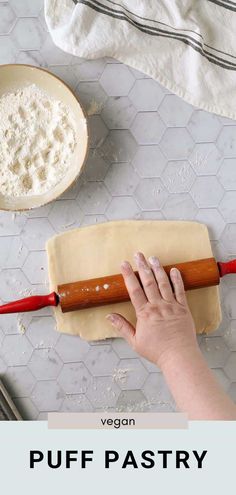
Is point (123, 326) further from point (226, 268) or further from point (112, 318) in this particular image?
point (226, 268)

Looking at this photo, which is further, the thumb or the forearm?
the thumb

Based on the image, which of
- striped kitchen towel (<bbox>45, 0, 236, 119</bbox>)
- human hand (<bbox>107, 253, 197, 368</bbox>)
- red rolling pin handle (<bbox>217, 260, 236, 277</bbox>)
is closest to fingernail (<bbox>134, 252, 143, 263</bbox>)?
human hand (<bbox>107, 253, 197, 368</bbox>)

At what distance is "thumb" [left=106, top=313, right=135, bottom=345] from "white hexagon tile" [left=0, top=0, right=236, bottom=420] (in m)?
0.05

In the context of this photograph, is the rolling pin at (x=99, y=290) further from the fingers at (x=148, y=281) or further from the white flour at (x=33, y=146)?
the white flour at (x=33, y=146)

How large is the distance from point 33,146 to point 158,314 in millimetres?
326

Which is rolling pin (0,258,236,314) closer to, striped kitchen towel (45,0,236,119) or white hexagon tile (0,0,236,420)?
white hexagon tile (0,0,236,420)

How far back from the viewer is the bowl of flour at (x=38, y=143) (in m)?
1.04

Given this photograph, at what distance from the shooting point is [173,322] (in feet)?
3.25

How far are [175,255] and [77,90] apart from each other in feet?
1.03

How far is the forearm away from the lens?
91 centimetres

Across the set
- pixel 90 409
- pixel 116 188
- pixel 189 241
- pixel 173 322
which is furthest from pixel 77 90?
pixel 90 409

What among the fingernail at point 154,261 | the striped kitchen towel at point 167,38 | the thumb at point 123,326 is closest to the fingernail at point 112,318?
the thumb at point 123,326

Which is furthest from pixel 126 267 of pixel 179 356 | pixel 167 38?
pixel 167 38

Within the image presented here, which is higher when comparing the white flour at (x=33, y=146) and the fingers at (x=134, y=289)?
the white flour at (x=33, y=146)
